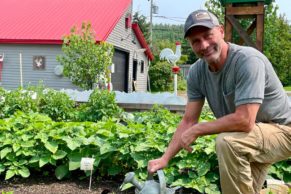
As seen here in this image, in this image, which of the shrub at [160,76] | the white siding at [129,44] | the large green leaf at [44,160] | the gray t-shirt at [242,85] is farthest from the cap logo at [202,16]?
the shrub at [160,76]

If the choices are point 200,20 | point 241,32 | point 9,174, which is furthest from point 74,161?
point 241,32

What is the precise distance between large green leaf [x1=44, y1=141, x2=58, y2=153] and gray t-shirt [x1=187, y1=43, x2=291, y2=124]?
73.9 inches

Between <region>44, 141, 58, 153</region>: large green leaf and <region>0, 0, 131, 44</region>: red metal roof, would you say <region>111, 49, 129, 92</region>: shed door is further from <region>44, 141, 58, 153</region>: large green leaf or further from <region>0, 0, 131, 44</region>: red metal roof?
<region>44, 141, 58, 153</region>: large green leaf

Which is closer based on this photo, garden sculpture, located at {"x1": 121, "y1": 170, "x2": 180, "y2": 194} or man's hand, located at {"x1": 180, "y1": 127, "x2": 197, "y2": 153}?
garden sculpture, located at {"x1": 121, "y1": 170, "x2": 180, "y2": 194}

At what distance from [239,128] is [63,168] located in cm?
245

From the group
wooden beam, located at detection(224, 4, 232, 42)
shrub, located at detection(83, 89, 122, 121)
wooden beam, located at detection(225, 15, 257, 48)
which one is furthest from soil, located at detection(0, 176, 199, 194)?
wooden beam, located at detection(224, 4, 232, 42)

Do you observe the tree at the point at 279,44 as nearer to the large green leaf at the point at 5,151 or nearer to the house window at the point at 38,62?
the house window at the point at 38,62

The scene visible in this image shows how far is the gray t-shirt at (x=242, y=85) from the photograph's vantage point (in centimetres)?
219

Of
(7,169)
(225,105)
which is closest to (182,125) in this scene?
(225,105)

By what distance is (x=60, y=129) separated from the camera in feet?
14.1

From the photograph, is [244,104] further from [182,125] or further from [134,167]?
[134,167]

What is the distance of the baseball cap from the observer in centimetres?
212

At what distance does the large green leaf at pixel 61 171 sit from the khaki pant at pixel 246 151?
2214 mm

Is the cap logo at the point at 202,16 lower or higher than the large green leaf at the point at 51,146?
higher
